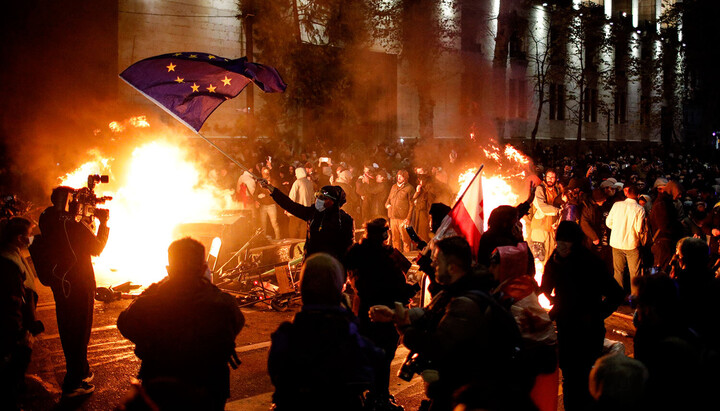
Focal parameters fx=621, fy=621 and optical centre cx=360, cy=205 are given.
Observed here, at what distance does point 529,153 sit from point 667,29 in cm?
1843

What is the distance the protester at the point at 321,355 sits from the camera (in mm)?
3053

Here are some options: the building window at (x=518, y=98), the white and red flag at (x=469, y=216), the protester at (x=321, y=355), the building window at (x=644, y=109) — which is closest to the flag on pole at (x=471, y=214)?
the white and red flag at (x=469, y=216)

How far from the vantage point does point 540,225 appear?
34.5 ft

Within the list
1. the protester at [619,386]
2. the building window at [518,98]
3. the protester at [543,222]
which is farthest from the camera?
the building window at [518,98]

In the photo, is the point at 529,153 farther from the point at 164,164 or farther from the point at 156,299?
the point at 156,299

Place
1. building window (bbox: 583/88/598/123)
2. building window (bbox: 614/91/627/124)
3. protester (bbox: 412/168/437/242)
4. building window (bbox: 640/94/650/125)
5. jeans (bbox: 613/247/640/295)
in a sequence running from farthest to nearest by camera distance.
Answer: building window (bbox: 614/91/627/124) < building window (bbox: 640/94/650/125) < building window (bbox: 583/88/598/123) < protester (bbox: 412/168/437/242) < jeans (bbox: 613/247/640/295)

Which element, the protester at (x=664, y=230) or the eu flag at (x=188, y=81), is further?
the protester at (x=664, y=230)

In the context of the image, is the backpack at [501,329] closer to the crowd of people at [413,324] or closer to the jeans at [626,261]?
the crowd of people at [413,324]

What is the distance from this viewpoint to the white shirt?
366 inches

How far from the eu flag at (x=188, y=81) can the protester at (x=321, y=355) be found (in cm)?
491

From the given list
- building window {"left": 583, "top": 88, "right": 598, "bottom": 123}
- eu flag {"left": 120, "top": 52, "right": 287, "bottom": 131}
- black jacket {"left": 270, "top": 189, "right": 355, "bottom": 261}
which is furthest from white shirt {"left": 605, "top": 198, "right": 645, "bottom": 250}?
building window {"left": 583, "top": 88, "right": 598, "bottom": 123}

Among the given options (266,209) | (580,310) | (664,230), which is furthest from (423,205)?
(580,310)

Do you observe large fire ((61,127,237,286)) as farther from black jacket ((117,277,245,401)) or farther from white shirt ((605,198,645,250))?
black jacket ((117,277,245,401))

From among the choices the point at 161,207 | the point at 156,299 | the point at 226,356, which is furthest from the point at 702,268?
the point at 161,207
